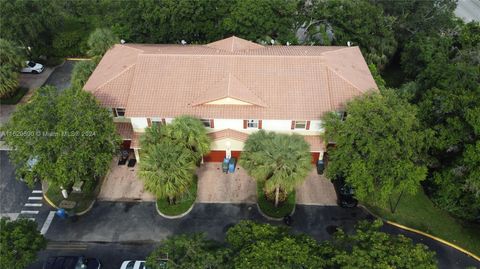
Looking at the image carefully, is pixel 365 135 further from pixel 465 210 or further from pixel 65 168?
pixel 65 168

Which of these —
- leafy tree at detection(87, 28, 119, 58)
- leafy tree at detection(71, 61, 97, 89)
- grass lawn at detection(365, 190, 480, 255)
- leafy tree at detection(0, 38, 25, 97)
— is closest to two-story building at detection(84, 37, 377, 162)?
leafy tree at detection(71, 61, 97, 89)

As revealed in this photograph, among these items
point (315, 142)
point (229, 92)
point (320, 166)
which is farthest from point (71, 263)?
point (320, 166)

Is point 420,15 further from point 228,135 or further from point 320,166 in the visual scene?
point 228,135

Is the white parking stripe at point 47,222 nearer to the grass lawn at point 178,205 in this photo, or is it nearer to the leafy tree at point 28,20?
the grass lawn at point 178,205

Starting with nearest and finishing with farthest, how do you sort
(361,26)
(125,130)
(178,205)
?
(178,205) → (125,130) → (361,26)

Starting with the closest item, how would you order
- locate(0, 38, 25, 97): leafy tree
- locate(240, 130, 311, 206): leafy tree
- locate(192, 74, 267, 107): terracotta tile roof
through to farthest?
locate(240, 130, 311, 206): leafy tree < locate(192, 74, 267, 107): terracotta tile roof < locate(0, 38, 25, 97): leafy tree

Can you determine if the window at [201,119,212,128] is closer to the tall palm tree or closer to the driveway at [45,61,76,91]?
the tall palm tree
